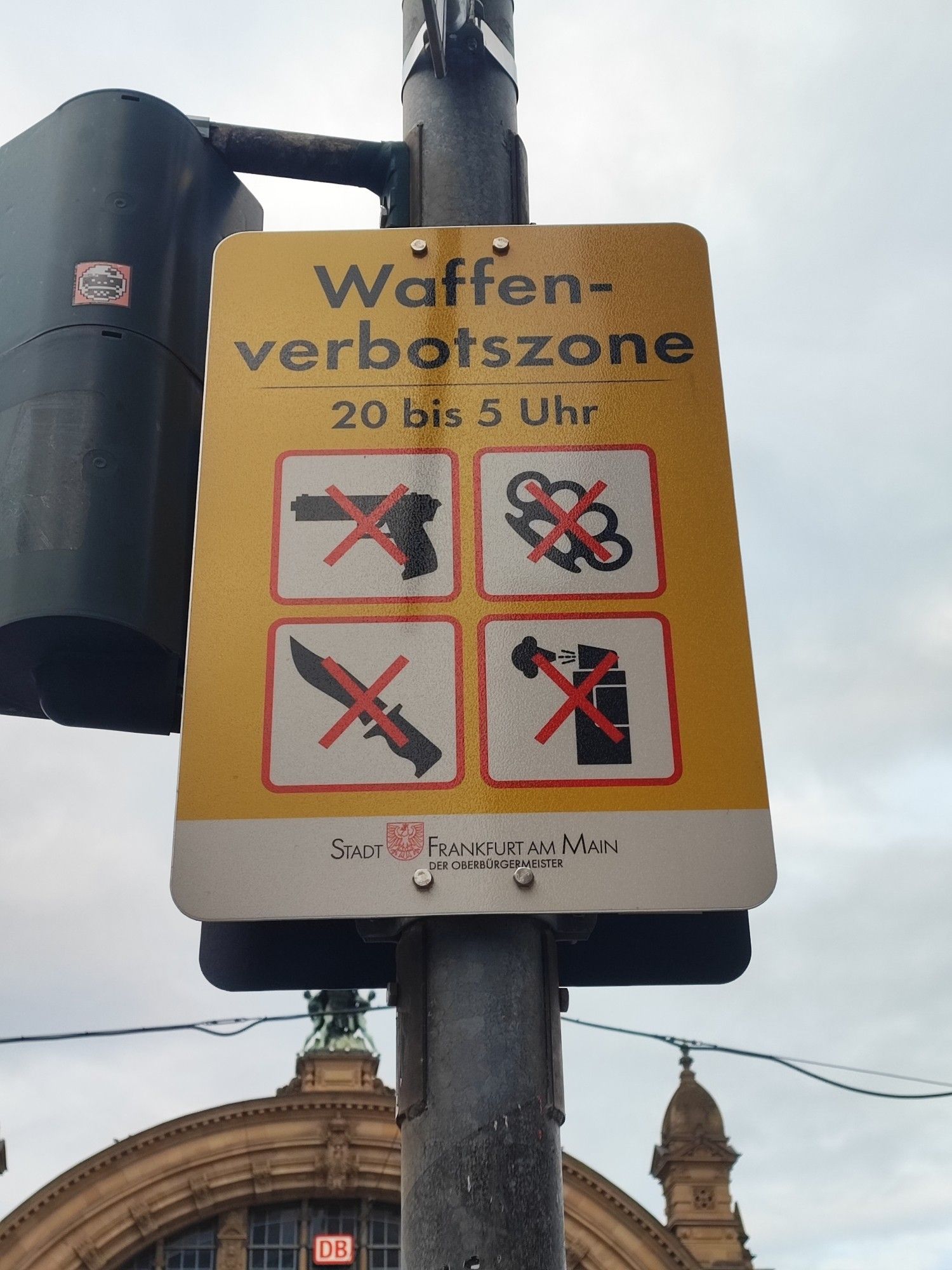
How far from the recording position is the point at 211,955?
3236 mm

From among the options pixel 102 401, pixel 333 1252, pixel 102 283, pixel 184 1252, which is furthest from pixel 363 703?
pixel 184 1252

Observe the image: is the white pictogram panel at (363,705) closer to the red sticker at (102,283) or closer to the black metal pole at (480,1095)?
the black metal pole at (480,1095)

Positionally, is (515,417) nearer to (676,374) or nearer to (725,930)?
(676,374)

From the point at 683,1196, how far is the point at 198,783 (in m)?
28.3

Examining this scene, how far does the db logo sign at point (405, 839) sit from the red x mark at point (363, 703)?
18 centimetres

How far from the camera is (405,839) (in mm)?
2971

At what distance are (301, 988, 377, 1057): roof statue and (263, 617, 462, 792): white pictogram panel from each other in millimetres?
29152

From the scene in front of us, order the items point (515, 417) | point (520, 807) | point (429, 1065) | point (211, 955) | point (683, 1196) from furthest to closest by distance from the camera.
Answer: point (683, 1196)
point (515, 417)
point (211, 955)
point (520, 807)
point (429, 1065)

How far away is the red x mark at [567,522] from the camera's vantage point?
335cm

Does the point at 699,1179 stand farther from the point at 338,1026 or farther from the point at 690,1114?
the point at 338,1026

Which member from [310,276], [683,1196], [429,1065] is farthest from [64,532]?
[683,1196]

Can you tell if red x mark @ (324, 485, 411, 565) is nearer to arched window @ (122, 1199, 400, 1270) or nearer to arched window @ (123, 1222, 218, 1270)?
arched window @ (122, 1199, 400, 1270)

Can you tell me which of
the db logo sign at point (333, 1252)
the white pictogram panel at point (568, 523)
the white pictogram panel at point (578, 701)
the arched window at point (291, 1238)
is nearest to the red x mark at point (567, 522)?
the white pictogram panel at point (568, 523)

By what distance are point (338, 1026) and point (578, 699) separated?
30807mm
